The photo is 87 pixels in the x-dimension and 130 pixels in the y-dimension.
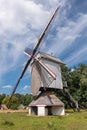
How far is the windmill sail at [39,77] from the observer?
4762 cm

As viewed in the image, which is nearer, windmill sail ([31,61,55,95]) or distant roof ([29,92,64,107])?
distant roof ([29,92,64,107])

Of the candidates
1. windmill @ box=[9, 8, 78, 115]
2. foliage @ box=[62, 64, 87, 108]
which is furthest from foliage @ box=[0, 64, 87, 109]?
windmill @ box=[9, 8, 78, 115]

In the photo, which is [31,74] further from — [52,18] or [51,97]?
[52,18]

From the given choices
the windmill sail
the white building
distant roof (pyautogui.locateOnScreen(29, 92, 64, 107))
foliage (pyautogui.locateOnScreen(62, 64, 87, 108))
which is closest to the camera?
the white building

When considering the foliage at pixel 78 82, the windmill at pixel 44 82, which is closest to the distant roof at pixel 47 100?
the windmill at pixel 44 82

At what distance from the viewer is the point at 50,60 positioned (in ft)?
167

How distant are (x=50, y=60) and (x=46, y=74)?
155 inches

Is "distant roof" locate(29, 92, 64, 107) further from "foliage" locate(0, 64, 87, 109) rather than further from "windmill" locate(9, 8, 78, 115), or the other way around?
"foliage" locate(0, 64, 87, 109)

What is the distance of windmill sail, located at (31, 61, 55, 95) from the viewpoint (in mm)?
47625

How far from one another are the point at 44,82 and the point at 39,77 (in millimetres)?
1347

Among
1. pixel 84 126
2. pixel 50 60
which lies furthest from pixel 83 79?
pixel 84 126

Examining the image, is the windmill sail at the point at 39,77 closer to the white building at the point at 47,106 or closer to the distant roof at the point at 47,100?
the distant roof at the point at 47,100

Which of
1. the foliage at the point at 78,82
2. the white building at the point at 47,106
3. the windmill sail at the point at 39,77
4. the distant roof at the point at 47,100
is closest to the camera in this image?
the white building at the point at 47,106

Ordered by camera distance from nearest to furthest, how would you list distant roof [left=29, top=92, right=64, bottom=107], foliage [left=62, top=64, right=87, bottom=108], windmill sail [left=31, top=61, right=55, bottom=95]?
distant roof [left=29, top=92, right=64, bottom=107] → windmill sail [left=31, top=61, right=55, bottom=95] → foliage [left=62, top=64, right=87, bottom=108]
